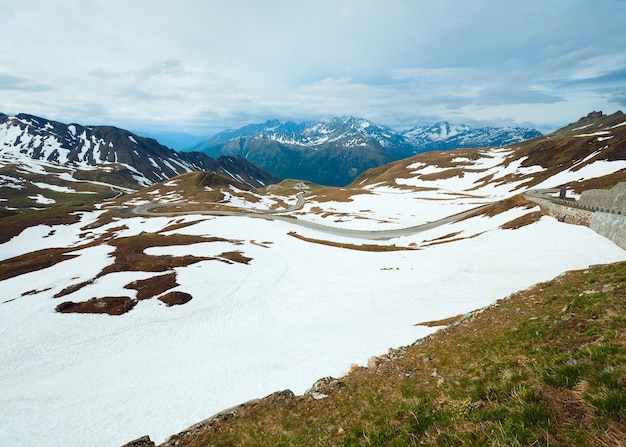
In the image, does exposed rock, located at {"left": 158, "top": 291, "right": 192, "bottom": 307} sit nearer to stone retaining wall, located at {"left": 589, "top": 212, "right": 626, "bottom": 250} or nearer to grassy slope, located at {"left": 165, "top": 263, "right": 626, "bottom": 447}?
grassy slope, located at {"left": 165, "top": 263, "right": 626, "bottom": 447}

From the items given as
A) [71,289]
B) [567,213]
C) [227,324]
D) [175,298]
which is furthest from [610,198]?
[71,289]

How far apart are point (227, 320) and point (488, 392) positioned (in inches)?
1283

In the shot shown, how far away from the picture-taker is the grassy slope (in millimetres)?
5578

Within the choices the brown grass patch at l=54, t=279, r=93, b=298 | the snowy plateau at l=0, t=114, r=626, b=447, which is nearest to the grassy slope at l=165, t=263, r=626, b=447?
the snowy plateau at l=0, t=114, r=626, b=447

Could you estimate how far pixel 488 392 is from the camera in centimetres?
758

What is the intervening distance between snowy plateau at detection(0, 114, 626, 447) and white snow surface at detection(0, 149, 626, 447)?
0.45 ft

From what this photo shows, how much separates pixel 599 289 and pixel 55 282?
6525cm

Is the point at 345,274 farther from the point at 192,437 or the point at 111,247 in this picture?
the point at 111,247

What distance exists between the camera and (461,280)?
36.4 m

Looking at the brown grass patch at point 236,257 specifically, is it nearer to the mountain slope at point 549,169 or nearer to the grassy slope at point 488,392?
the grassy slope at point 488,392

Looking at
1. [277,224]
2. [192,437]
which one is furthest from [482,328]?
[277,224]

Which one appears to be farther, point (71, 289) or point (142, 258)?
point (142, 258)

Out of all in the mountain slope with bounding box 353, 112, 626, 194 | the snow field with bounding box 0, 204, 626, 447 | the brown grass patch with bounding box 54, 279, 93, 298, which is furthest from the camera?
the mountain slope with bounding box 353, 112, 626, 194

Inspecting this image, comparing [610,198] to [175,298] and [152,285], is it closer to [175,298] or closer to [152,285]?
[175,298]
